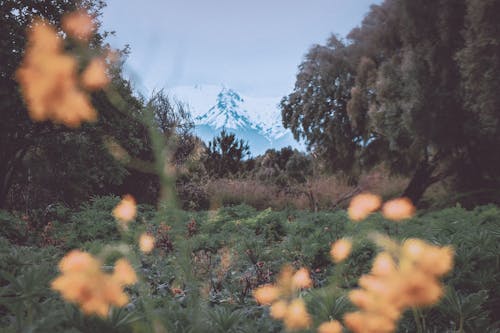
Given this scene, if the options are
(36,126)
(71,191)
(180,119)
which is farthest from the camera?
(180,119)

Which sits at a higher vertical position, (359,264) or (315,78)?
(315,78)

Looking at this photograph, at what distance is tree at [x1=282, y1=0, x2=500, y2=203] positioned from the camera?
8.78 metres

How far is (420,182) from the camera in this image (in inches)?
452

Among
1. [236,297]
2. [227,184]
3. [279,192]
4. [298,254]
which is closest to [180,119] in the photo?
[227,184]

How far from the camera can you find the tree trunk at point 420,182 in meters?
11.3

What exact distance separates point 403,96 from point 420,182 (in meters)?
3.04

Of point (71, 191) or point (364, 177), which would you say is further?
point (364, 177)

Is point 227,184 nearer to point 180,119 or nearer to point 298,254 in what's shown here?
point 180,119

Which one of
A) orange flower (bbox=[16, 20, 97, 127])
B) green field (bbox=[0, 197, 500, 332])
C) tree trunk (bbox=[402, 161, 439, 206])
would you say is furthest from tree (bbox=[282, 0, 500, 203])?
orange flower (bbox=[16, 20, 97, 127])

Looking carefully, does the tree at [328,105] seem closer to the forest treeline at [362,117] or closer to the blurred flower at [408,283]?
the forest treeline at [362,117]

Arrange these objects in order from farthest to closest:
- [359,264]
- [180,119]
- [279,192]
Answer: [180,119] < [279,192] < [359,264]

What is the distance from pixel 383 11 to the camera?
39.1 feet

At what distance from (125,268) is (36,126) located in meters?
7.52

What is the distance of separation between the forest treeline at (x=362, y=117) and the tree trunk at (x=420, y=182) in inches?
1.1
